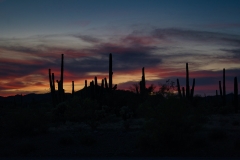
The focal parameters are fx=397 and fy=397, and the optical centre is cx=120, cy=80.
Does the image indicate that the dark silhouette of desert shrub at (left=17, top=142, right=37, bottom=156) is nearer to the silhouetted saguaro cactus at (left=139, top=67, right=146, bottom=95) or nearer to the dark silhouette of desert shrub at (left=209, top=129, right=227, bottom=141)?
the dark silhouette of desert shrub at (left=209, top=129, right=227, bottom=141)

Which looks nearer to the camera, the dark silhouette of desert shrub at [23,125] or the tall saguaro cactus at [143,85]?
the dark silhouette of desert shrub at [23,125]

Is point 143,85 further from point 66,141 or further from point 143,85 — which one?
point 66,141

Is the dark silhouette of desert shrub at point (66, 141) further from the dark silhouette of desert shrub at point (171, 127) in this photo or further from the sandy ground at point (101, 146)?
the dark silhouette of desert shrub at point (171, 127)

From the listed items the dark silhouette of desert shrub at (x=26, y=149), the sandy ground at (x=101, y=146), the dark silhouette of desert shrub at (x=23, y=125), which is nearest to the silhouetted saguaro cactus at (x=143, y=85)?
the dark silhouette of desert shrub at (x=23, y=125)

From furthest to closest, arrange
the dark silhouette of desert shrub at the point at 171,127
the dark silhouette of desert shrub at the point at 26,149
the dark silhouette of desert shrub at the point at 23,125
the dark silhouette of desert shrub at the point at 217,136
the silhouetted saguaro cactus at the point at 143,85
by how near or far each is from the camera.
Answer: the silhouetted saguaro cactus at the point at 143,85 < the dark silhouette of desert shrub at the point at 23,125 < the dark silhouette of desert shrub at the point at 217,136 < the dark silhouette of desert shrub at the point at 26,149 < the dark silhouette of desert shrub at the point at 171,127

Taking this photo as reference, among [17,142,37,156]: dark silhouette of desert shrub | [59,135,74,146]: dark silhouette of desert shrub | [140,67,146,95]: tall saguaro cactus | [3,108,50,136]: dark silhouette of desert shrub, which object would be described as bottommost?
[17,142,37,156]: dark silhouette of desert shrub

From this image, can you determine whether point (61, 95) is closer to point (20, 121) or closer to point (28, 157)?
point (20, 121)

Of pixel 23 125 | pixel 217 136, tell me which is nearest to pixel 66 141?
pixel 23 125

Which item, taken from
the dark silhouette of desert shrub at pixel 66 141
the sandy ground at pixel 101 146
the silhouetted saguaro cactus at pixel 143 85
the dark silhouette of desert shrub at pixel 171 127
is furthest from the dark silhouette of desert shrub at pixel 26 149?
the silhouetted saguaro cactus at pixel 143 85

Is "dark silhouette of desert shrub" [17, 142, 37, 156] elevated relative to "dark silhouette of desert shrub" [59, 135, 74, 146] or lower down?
lower down

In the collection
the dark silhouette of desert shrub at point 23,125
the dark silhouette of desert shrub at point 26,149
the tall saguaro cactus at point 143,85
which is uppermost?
the tall saguaro cactus at point 143,85

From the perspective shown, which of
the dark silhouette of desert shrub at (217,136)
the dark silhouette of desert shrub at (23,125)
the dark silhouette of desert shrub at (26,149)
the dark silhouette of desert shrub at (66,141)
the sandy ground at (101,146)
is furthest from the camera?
the dark silhouette of desert shrub at (23,125)

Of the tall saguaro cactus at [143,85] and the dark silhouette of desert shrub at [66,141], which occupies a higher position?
the tall saguaro cactus at [143,85]

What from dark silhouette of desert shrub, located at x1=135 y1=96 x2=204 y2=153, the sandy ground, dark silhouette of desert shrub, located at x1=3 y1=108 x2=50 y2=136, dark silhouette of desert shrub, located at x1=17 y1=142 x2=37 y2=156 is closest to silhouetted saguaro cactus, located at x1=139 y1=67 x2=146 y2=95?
dark silhouette of desert shrub, located at x1=3 y1=108 x2=50 y2=136
